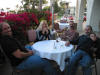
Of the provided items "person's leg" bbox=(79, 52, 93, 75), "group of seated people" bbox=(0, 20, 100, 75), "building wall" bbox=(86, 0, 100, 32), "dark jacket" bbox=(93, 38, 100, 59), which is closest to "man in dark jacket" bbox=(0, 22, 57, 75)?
"group of seated people" bbox=(0, 20, 100, 75)

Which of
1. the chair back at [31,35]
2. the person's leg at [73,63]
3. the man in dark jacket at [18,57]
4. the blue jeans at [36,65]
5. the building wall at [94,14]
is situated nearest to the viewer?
the man in dark jacket at [18,57]

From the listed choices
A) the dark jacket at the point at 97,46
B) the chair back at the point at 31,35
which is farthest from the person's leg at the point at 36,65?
the chair back at the point at 31,35

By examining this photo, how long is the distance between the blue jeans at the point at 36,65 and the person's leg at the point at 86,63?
55cm

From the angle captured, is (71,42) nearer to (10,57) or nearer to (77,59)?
(77,59)

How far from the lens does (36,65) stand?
6.45 ft

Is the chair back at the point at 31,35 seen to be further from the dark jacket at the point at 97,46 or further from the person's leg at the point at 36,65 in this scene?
the dark jacket at the point at 97,46

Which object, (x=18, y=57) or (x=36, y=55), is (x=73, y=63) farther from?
(x=18, y=57)

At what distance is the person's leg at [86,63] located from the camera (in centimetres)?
213

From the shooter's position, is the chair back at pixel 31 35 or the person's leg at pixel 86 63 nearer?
the person's leg at pixel 86 63

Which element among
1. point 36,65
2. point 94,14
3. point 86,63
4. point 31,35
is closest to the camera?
point 36,65

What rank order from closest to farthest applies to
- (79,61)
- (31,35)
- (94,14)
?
(79,61), (31,35), (94,14)

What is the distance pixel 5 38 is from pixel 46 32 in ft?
4.74

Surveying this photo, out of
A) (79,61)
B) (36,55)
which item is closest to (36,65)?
(36,55)

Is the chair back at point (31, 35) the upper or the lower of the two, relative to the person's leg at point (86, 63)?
upper
